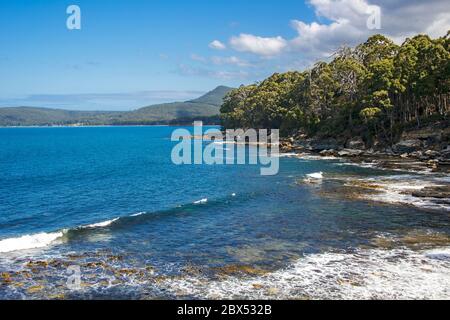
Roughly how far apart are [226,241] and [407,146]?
5975cm

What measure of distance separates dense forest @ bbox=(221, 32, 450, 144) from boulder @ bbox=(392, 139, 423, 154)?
376 centimetres

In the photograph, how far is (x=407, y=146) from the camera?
77.7m

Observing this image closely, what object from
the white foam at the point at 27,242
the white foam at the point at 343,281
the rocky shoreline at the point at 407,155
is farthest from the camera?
the rocky shoreline at the point at 407,155

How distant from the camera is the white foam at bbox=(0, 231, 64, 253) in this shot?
93.9 ft

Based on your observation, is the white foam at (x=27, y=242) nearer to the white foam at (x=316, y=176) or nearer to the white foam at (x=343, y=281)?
the white foam at (x=343, y=281)

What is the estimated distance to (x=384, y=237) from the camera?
29.6 metres

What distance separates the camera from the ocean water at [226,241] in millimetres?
21328

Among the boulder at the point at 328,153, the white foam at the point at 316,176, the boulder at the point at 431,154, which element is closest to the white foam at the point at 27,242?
the white foam at the point at 316,176

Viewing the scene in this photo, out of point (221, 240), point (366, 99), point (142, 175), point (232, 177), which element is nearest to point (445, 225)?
point (221, 240)

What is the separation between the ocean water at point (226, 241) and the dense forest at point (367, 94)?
30.0 m
